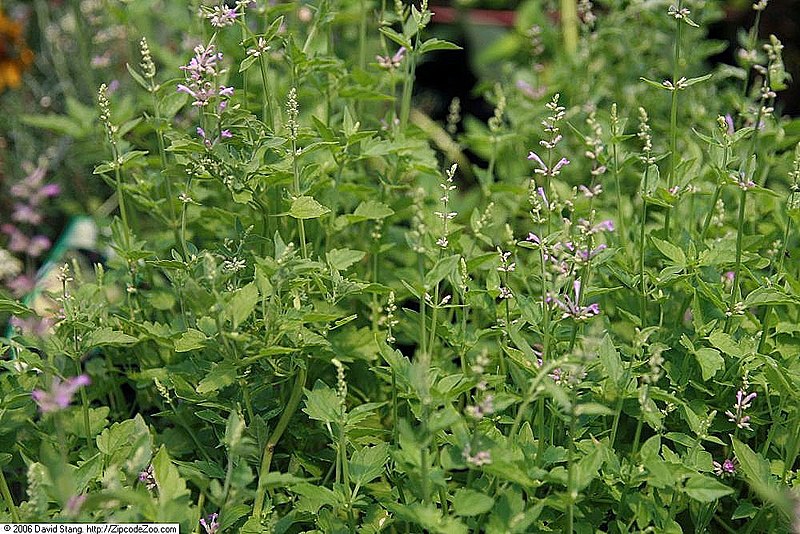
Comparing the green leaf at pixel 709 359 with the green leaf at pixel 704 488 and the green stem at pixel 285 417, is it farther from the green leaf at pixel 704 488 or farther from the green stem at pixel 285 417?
the green stem at pixel 285 417

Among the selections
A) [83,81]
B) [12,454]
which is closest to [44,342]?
[12,454]

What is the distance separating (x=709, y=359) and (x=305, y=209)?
1.96ft

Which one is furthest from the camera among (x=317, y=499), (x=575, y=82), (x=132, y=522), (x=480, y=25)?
(x=480, y=25)

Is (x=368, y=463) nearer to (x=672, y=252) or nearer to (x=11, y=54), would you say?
Result: (x=672, y=252)

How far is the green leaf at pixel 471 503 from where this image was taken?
0.99m

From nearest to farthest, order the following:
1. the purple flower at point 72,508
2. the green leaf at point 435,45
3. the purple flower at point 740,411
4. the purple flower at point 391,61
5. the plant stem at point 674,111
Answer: the purple flower at point 72,508 → the purple flower at point 740,411 → the plant stem at point 674,111 → the green leaf at point 435,45 → the purple flower at point 391,61

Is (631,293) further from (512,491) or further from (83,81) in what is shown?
(83,81)

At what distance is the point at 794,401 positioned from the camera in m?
1.34

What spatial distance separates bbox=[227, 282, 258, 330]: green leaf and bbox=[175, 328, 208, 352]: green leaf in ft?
0.29

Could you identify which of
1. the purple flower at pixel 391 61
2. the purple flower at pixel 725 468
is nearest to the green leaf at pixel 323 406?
the purple flower at pixel 725 468

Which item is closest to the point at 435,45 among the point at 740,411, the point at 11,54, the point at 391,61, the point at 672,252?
the point at 391,61

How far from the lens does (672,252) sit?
4.32 ft

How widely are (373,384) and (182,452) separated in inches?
13.1

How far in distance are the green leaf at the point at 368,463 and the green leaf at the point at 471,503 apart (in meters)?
0.17
